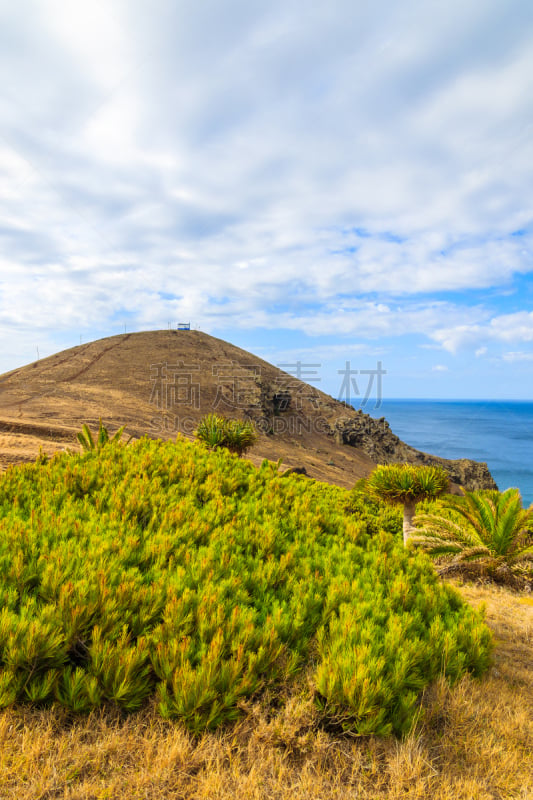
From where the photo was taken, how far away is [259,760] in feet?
8.09

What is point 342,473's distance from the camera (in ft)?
124

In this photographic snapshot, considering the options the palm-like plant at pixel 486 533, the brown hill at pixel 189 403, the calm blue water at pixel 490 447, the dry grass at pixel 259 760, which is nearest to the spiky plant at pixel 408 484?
the palm-like plant at pixel 486 533

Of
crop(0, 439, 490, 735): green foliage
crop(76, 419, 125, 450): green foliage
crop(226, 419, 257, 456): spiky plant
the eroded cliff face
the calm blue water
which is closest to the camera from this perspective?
crop(0, 439, 490, 735): green foliage

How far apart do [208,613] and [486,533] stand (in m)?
7.71

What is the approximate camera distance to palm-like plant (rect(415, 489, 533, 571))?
8.24 metres

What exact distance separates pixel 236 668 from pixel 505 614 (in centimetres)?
563

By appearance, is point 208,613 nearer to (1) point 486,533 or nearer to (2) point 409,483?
(2) point 409,483

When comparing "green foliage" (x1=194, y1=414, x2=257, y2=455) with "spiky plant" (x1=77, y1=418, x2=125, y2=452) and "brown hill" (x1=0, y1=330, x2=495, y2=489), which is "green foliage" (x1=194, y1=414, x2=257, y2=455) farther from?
"brown hill" (x1=0, y1=330, x2=495, y2=489)

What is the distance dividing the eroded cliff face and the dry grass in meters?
45.2

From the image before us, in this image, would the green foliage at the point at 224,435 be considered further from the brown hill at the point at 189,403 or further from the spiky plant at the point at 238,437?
the brown hill at the point at 189,403

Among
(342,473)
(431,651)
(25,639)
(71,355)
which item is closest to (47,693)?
(25,639)

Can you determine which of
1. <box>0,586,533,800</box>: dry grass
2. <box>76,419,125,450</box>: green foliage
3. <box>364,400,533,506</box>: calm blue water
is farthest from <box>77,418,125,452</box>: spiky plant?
<box>364,400,533,506</box>: calm blue water

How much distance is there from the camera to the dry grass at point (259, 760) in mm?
2254

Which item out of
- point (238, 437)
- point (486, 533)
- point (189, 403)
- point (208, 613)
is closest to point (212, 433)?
point (238, 437)
